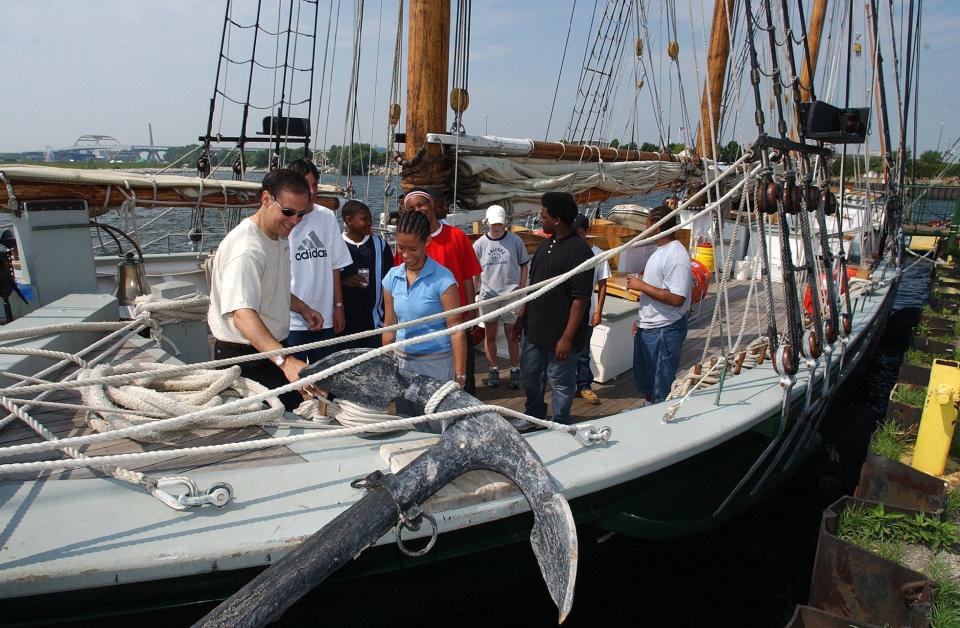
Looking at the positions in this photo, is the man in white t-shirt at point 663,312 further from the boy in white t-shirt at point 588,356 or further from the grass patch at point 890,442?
the grass patch at point 890,442

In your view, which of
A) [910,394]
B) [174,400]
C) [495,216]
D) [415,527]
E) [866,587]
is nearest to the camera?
[415,527]

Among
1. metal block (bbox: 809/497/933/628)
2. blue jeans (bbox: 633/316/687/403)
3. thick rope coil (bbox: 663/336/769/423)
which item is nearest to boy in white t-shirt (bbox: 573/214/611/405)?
blue jeans (bbox: 633/316/687/403)

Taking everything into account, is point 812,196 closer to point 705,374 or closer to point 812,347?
point 812,347

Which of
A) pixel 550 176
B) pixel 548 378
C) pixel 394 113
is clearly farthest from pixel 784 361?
pixel 394 113

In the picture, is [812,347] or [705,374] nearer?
[705,374]

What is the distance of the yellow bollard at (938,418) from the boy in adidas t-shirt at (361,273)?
10.9ft

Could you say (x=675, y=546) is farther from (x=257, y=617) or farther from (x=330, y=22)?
(x=330, y=22)

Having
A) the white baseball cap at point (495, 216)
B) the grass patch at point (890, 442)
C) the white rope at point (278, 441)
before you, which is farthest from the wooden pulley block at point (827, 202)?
the white rope at point (278, 441)

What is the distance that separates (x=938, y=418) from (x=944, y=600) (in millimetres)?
1340

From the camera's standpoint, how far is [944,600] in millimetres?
2705

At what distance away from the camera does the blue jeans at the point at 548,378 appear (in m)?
3.54

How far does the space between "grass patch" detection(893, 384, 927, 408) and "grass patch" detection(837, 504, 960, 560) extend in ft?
5.67

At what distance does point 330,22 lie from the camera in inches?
405

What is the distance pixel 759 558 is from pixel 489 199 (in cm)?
346
